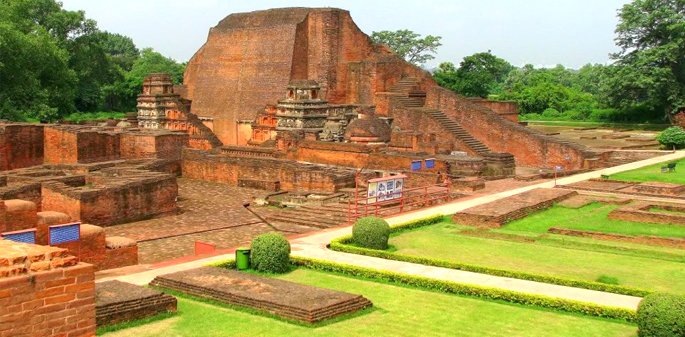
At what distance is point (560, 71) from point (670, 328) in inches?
3969

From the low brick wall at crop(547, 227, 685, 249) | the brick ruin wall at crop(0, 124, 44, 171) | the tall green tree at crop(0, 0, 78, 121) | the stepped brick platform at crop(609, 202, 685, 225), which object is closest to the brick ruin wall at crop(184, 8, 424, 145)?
the tall green tree at crop(0, 0, 78, 121)

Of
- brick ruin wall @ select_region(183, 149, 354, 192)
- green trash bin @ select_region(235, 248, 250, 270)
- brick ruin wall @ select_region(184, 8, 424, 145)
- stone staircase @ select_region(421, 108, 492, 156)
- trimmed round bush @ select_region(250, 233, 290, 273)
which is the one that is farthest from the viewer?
brick ruin wall @ select_region(184, 8, 424, 145)

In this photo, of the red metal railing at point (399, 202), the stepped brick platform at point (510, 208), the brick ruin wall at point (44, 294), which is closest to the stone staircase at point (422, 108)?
the red metal railing at point (399, 202)

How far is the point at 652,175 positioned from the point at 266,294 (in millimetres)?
16265

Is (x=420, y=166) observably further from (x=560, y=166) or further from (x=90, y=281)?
(x=90, y=281)

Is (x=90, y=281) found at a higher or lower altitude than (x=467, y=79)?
lower

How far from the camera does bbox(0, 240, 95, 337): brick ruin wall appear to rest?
18.2ft

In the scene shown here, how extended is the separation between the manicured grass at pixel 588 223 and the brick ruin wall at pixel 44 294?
37.5 feet

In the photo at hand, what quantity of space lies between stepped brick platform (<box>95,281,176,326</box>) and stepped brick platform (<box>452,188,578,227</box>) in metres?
8.12

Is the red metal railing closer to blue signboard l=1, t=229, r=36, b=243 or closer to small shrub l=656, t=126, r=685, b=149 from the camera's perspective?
blue signboard l=1, t=229, r=36, b=243

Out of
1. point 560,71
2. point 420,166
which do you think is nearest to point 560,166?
point 420,166

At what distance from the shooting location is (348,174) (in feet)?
74.0

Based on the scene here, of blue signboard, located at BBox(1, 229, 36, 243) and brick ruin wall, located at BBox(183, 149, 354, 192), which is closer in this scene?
blue signboard, located at BBox(1, 229, 36, 243)

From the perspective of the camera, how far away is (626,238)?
48.5 ft
